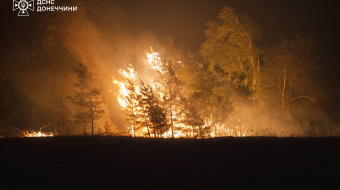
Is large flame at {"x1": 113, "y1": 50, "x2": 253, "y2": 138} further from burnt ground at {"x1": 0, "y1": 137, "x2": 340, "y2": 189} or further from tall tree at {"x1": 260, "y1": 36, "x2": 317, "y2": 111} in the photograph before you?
burnt ground at {"x1": 0, "y1": 137, "x2": 340, "y2": 189}

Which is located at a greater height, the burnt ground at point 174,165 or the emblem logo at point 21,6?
the emblem logo at point 21,6

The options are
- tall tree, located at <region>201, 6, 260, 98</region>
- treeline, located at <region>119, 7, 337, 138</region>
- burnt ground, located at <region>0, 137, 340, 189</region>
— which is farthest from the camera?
tall tree, located at <region>201, 6, 260, 98</region>

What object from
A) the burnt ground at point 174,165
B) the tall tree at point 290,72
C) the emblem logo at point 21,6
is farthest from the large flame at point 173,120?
the burnt ground at point 174,165

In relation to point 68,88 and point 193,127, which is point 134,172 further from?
point 68,88

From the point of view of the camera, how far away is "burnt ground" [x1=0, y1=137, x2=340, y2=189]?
795 cm

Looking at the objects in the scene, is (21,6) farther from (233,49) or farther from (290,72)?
(290,72)

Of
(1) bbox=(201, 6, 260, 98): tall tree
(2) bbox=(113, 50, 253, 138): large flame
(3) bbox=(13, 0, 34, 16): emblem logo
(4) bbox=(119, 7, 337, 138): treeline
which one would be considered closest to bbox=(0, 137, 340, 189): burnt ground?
(2) bbox=(113, 50, 253, 138): large flame

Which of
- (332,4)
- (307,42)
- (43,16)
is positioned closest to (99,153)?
(43,16)

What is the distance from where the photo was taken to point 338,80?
45.7m

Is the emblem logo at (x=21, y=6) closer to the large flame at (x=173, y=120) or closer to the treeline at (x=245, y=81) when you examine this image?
the large flame at (x=173, y=120)

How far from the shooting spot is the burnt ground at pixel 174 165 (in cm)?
795

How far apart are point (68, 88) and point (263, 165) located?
1521 inches

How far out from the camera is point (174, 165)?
930cm

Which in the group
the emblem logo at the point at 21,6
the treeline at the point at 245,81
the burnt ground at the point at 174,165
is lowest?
the burnt ground at the point at 174,165
